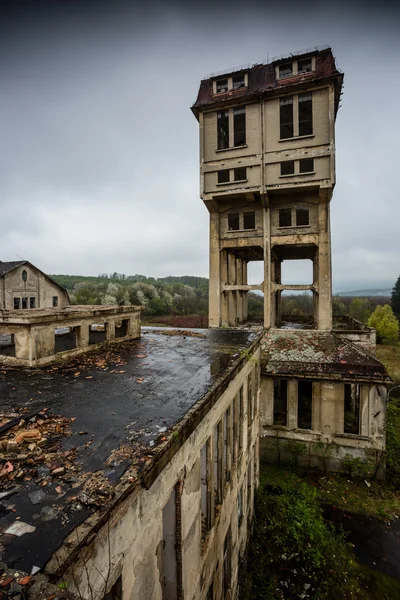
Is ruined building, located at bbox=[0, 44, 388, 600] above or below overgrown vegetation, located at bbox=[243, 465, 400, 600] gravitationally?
above

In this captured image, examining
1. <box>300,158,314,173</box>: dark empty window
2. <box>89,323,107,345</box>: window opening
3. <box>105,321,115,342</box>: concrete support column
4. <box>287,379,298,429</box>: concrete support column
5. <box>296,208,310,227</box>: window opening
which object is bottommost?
<box>287,379,298,429</box>: concrete support column

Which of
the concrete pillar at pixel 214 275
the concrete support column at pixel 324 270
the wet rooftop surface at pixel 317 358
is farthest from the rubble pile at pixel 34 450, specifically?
the concrete support column at pixel 324 270

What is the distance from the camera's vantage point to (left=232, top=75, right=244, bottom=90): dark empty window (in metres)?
22.7

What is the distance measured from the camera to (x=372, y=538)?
413 inches

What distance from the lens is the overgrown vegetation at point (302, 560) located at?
8.62 metres

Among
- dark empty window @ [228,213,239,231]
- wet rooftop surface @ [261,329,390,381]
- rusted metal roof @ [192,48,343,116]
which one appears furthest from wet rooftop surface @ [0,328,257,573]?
rusted metal roof @ [192,48,343,116]

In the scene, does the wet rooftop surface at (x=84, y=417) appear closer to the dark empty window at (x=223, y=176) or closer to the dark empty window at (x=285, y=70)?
the dark empty window at (x=223, y=176)

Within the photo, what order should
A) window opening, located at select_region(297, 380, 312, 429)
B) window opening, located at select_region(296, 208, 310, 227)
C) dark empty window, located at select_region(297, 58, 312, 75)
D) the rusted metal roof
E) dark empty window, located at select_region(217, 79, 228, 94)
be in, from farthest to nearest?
dark empty window, located at select_region(217, 79, 228, 94) < window opening, located at select_region(296, 208, 310, 227) < dark empty window, located at select_region(297, 58, 312, 75) < the rusted metal roof < window opening, located at select_region(297, 380, 312, 429)

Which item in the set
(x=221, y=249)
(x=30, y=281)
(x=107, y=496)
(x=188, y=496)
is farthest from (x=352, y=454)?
(x=30, y=281)

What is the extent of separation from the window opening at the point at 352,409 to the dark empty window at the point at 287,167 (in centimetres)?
1578

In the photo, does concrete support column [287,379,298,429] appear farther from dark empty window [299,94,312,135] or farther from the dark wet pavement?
dark empty window [299,94,312,135]

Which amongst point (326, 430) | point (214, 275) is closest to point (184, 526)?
point (326, 430)

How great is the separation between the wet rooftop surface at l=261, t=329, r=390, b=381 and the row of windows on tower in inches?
581

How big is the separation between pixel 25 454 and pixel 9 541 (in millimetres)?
1461
